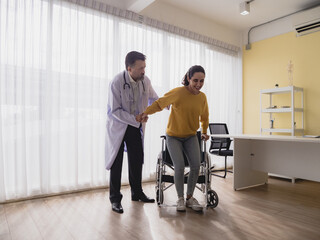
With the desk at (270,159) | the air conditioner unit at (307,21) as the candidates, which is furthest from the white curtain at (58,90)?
the air conditioner unit at (307,21)

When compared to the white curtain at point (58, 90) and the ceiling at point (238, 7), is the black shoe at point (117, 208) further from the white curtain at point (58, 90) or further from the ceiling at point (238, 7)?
the ceiling at point (238, 7)

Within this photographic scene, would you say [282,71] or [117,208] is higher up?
[282,71]

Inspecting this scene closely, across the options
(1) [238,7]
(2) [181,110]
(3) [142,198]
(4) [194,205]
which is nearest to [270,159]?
(4) [194,205]

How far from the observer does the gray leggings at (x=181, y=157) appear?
82.0 inches

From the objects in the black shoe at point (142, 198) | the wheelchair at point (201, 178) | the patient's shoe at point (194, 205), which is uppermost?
the wheelchair at point (201, 178)

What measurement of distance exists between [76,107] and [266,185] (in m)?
2.59

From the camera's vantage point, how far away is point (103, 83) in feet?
9.76

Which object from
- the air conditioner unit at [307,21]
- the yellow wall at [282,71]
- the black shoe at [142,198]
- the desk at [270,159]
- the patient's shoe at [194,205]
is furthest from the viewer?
the yellow wall at [282,71]

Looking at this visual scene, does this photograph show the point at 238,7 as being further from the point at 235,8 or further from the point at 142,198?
the point at 142,198

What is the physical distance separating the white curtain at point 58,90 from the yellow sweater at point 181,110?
42.7 inches

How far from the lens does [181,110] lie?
83.5 inches

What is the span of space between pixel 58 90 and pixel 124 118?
3.21ft

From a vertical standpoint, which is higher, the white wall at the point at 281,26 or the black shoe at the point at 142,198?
the white wall at the point at 281,26

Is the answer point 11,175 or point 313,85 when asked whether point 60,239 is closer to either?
point 11,175
